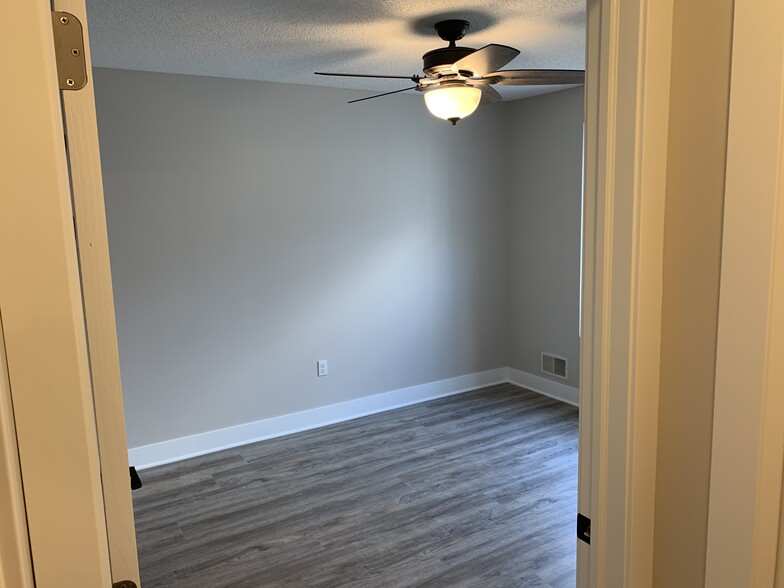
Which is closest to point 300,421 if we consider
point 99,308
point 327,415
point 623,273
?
point 327,415

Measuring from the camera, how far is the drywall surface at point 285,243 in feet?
12.3

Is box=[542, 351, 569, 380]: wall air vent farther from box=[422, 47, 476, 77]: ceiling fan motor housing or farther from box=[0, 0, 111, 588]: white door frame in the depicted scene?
box=[0, 0, 111, 588]: white door frame

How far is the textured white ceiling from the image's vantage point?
2.50 meters

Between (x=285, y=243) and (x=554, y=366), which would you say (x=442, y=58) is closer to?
(x=285, y=243)

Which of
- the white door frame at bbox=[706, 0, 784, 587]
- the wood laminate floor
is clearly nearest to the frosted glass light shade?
the white door frame at bbox=[706, 0, 784, 587]

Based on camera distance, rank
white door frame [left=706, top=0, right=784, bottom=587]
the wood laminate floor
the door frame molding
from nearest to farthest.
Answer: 1. white door frame [left=706, top=0, right=784, bottom=587]
2. the door frame molding
3. the wood laminate floor

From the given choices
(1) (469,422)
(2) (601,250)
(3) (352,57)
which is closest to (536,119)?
(3) (352,57)

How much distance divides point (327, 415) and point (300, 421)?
0.23 meters

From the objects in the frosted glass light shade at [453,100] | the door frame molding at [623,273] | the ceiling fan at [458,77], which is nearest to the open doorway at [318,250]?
the ceiling fan at [458,77]

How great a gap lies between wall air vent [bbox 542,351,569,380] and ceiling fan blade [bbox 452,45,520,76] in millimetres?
2992

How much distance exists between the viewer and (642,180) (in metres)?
1.06

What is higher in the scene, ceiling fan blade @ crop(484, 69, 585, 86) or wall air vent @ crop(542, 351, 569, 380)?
ceiling fan blade @ crop(484, 69, 585, 86)

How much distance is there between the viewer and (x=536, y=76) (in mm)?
2705

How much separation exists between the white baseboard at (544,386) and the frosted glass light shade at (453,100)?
9.39 ft
